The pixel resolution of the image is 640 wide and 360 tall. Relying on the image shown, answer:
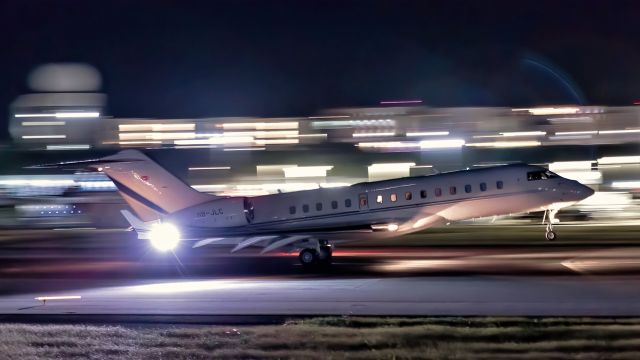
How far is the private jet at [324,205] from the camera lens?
95.5ft

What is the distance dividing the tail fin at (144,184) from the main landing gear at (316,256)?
5.56 metres

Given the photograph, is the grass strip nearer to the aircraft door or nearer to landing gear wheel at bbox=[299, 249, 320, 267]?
landing gear wheel at bbox=[299, 249, 320, 267]

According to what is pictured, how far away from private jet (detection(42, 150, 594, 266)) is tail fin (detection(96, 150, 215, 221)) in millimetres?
39

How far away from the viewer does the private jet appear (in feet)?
95.5

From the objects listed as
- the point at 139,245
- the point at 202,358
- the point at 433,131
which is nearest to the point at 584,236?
the point at 139,245

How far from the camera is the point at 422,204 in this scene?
29375 millimetres

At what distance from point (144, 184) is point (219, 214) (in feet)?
10.3

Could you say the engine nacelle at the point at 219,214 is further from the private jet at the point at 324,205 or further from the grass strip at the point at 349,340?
the grass strip at the point at 349,340

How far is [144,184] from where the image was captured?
30422mm

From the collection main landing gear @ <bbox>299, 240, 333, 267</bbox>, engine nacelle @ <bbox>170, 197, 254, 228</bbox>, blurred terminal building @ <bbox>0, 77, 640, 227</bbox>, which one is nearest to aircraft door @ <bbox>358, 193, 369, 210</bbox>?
main landing gear @ <bbox>299, 240, 333, 267</bbox>

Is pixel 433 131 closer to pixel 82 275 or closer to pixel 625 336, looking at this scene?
pixel 82 275

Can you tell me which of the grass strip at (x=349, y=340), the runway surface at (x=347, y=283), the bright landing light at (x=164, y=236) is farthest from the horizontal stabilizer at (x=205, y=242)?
the grass strip at (x=349, y=340)

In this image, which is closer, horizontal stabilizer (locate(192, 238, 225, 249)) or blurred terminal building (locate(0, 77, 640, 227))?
horizontal stabilizer (locate(192, 238, 225, 249))

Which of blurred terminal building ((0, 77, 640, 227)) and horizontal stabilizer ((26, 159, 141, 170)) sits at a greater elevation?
blurred terminal building ((0, 77, 640, 227))
